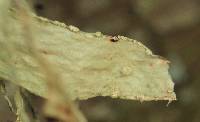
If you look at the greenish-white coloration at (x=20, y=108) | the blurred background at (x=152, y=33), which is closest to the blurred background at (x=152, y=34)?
the blurred background at (x=152, y=33)

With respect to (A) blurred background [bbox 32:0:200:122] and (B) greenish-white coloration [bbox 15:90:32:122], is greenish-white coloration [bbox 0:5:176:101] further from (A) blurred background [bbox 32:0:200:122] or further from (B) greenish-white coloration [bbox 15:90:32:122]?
(A) blurred background [bbox 32:0:200:122]

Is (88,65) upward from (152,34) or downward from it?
downward

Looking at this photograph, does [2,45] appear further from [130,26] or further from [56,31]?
[130,26]

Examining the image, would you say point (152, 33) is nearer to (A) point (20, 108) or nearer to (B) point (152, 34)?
(B) point (152, 34)

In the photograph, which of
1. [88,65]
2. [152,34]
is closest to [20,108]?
[88,65]

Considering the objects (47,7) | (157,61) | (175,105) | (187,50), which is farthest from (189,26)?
(157,61)

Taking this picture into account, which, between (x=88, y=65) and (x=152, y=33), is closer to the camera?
(x=88, y=65)
